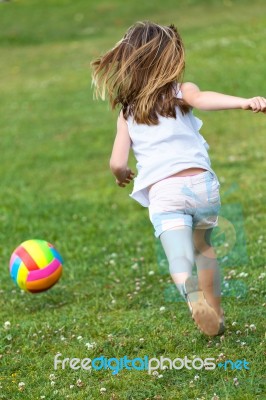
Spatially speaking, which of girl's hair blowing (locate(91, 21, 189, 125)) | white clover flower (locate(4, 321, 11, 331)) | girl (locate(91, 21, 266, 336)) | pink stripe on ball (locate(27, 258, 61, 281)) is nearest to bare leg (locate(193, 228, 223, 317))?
girl (locate(91, 21, 266, 336))

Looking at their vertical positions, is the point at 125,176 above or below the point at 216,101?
below

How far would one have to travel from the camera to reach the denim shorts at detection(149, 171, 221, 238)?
4.86m

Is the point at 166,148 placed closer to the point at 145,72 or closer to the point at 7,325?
the point at 145,72

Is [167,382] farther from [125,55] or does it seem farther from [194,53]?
[194,53]

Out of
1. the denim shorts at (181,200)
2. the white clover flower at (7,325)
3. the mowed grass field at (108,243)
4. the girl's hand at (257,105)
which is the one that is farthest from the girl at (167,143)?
the white clover flower at (7,325)

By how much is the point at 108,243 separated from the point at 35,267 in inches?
74.3

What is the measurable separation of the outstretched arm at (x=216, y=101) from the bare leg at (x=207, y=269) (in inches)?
32.5

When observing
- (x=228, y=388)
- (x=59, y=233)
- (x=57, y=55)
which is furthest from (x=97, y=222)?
(x=57, y=55)

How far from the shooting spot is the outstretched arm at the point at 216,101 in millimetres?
4469

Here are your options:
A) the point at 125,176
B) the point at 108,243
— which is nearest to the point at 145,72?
the point at 125,176

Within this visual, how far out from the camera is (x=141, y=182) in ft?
16.4

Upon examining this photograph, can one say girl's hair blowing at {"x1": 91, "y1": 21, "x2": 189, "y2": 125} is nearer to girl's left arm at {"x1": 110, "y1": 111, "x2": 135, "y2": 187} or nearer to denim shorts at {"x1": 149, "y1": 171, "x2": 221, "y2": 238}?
girl's left arm at {"x1": 110, "y1": 111, "x2": 135, "y2": 187}

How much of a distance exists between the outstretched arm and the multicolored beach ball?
7.44 ft

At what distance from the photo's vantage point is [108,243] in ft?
27.6
